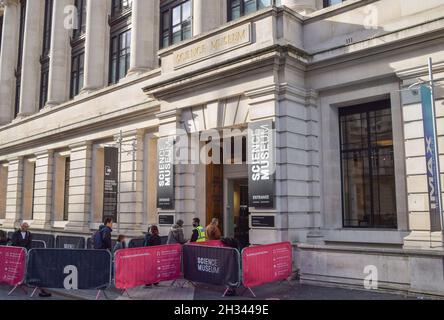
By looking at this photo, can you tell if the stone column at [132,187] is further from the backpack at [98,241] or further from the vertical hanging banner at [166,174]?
the backpack at [98,241]

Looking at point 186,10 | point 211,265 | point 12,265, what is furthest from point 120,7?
point 211,265

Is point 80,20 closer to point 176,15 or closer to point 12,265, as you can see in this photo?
point 176,15

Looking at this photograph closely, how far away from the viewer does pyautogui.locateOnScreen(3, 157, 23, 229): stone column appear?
28344 millimetres

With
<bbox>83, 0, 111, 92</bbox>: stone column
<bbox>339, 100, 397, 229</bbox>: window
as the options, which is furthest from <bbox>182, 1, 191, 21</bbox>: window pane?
<bbox>339, 100, 397, 229</bbox>: window

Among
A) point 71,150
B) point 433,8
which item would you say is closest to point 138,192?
point 71,150

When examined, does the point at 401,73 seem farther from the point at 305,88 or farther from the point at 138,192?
the point at 138,192

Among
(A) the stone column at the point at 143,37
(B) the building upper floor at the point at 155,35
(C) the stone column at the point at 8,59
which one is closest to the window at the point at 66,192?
(B) the building upper floor at the point at 155,35

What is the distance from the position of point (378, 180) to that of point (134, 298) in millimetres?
7698

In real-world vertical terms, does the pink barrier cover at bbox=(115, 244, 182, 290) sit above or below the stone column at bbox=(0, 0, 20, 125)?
below

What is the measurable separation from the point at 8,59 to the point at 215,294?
96.5 feet

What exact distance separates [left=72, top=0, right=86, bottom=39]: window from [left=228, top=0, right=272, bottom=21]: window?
39.6ft

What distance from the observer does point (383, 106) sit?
13.2 metres

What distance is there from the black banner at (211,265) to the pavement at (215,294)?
0.37 m

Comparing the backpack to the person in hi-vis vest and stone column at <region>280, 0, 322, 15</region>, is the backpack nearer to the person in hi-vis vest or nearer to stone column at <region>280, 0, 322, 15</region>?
the person in hi-vis vest
